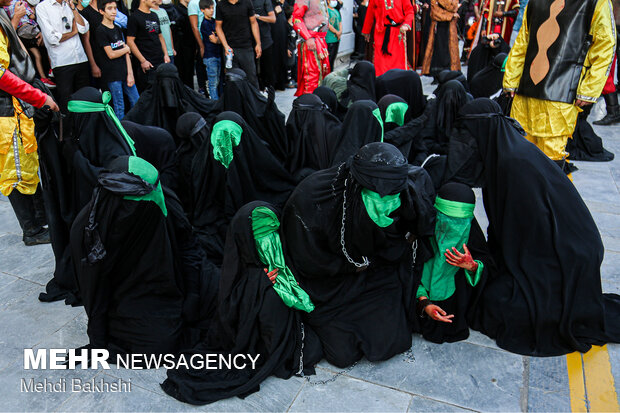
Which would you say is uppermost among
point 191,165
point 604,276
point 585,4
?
point 585,4

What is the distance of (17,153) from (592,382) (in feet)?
14.9

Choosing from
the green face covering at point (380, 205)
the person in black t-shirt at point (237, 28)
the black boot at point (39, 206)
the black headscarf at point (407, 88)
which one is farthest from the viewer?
the person in black t-shirt at point (237, 28)

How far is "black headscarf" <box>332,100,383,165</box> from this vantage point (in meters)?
4.19

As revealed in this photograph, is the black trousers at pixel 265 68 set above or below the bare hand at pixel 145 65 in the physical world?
below

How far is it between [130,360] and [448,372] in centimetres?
192

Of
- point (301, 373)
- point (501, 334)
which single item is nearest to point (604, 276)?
point (501, 334)

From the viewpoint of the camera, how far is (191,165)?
455cm

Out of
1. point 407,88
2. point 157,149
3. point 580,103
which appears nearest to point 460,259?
point 580,103

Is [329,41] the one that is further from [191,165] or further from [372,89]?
[191,165]

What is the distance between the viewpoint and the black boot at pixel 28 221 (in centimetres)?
440

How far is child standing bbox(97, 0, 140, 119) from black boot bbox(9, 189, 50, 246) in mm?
2564

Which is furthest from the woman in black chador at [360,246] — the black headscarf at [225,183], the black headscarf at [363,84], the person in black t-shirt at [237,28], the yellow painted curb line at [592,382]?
the person in black t-shirt at [237,28]

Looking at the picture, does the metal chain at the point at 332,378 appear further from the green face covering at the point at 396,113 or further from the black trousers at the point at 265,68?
the black trousers at the point at 265,68

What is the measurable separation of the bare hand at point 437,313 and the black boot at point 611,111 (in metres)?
5.78
